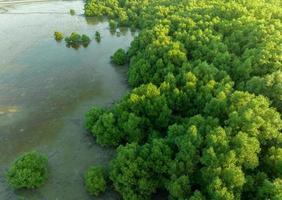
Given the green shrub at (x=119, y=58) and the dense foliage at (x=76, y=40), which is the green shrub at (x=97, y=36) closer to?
the dense foliage at (x=76, y=40)

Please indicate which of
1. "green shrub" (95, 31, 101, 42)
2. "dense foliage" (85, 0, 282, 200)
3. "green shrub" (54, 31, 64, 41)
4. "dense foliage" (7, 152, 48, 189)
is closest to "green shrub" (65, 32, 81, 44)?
"green shrub" (54, 31, 64, 41)

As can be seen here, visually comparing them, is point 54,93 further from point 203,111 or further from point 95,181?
point 203,111

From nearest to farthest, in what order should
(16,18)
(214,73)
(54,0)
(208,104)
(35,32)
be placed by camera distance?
(208,104) < (214,73) < (35,32) < (16,18) < (54,0)

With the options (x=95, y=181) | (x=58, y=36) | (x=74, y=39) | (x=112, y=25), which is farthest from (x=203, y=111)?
(x=112, y=25)

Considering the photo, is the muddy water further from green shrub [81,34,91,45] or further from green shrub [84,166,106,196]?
green shrub [81,34,91,45]

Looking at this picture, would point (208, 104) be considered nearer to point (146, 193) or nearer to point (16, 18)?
point (146, 193)

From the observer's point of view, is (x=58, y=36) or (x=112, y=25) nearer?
(x=58, y=36)

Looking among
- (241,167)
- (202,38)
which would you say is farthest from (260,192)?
(202,38)
